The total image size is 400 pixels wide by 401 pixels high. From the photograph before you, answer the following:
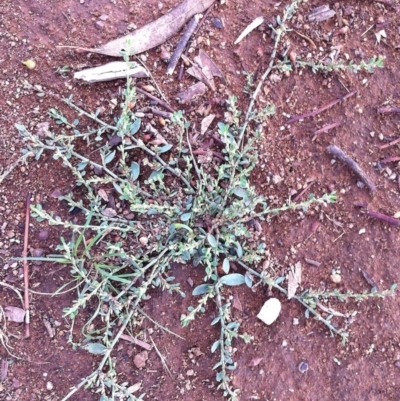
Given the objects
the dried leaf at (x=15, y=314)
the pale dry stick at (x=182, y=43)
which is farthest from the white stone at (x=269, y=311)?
the pale dry stick at (x=182, y=43)

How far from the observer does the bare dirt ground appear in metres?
2.54

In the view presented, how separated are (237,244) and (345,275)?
570 millimetres

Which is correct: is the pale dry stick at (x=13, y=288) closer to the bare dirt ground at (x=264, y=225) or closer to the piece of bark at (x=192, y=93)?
the bare dirt ground at (x=264, y=225)

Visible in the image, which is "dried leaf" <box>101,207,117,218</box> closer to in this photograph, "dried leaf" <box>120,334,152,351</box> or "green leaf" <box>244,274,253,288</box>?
"dried leaf" <box>120,334,152,351</box>

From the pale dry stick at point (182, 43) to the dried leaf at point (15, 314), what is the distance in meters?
1.32

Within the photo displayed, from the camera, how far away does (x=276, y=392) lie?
8.41 ft

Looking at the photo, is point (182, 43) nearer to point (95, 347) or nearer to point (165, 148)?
point (165, 148)

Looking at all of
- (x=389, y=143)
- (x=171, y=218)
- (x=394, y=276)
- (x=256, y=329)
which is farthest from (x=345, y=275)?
(x=171, y=218)

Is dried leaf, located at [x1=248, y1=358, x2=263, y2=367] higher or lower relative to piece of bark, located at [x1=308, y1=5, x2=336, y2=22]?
lower

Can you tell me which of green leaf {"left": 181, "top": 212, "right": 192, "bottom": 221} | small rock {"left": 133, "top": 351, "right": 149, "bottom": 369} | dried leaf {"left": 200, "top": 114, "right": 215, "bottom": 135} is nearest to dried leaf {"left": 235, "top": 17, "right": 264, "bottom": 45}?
dried leaf {"left": 200, "top": 114, "right": 215, "bottom": 135}

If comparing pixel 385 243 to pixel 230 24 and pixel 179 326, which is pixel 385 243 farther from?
pixel 230 24

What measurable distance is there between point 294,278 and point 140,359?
803 millimetres

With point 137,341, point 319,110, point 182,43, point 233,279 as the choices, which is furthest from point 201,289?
point 182,43

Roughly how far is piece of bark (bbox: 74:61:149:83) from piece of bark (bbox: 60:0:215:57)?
0.21ft
